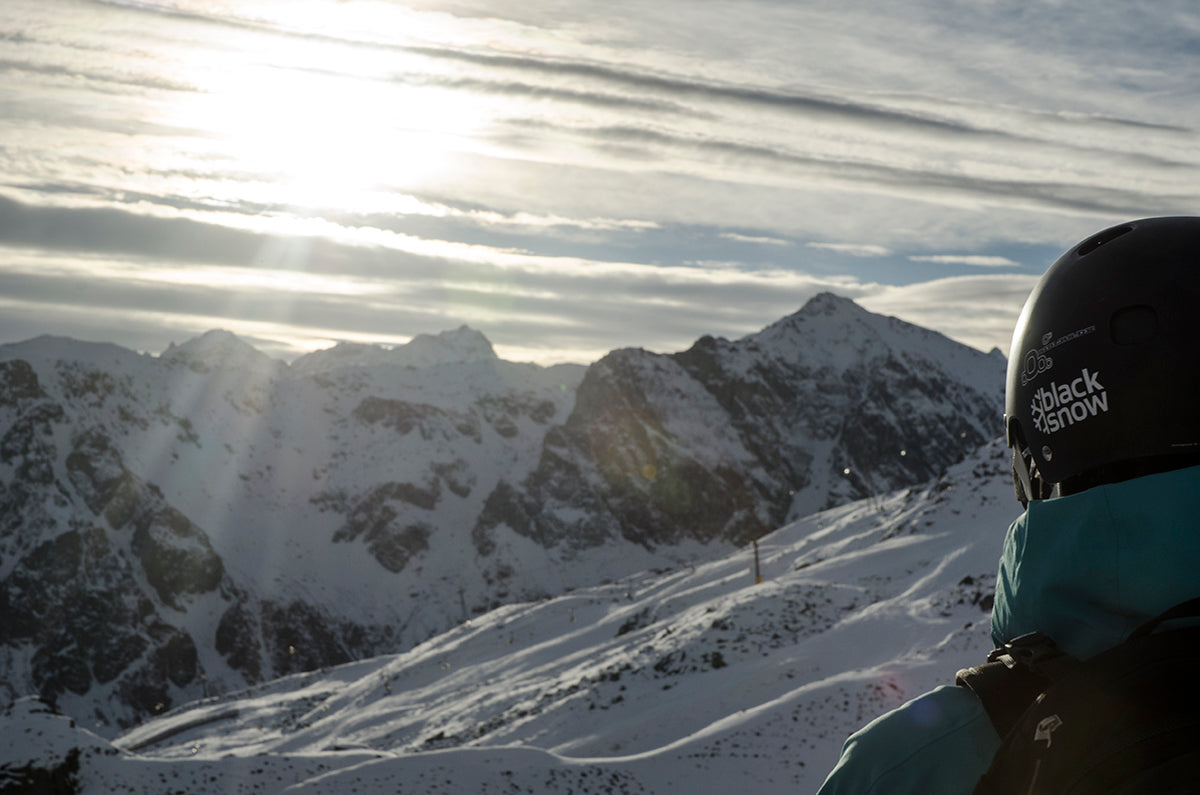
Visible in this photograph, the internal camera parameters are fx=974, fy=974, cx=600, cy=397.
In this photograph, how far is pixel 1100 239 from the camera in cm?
284

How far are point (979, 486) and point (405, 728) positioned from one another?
34997 mm

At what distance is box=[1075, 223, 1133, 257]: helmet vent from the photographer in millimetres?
2818

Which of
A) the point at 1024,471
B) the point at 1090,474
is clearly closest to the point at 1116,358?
the point at 1090,474

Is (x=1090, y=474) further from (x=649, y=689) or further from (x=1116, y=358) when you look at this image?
(x=649, y=689)

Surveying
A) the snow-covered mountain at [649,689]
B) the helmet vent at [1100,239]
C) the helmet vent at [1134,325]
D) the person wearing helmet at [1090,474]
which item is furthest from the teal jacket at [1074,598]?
the snow-covered mountain at [649,689]

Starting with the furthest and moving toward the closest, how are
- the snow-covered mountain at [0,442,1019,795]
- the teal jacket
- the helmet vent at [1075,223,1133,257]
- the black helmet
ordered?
the snow-covered mountain at [0,442,1019,795], the helmet vent at [1075,223,1133,257], the black helmet, the teal jacket

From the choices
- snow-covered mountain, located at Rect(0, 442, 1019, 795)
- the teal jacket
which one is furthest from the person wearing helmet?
snow-covered mountain, located at Rect(0, 442, 1019, 795)

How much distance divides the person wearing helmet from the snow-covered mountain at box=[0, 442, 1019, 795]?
70.3 feet

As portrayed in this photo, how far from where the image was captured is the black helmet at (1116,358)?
8.39 feet

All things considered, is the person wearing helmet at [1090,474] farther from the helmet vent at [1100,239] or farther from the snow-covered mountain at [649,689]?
the snow-covered mountain at [649,689]

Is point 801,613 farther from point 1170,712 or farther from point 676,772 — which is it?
point 1170,712

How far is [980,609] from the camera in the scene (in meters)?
34.8

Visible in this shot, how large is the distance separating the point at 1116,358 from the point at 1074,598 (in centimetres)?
75

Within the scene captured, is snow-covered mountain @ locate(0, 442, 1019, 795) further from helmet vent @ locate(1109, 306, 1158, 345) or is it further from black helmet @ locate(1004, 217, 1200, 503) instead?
helmet vent @ locate(1109, 306, 1158, 345)
